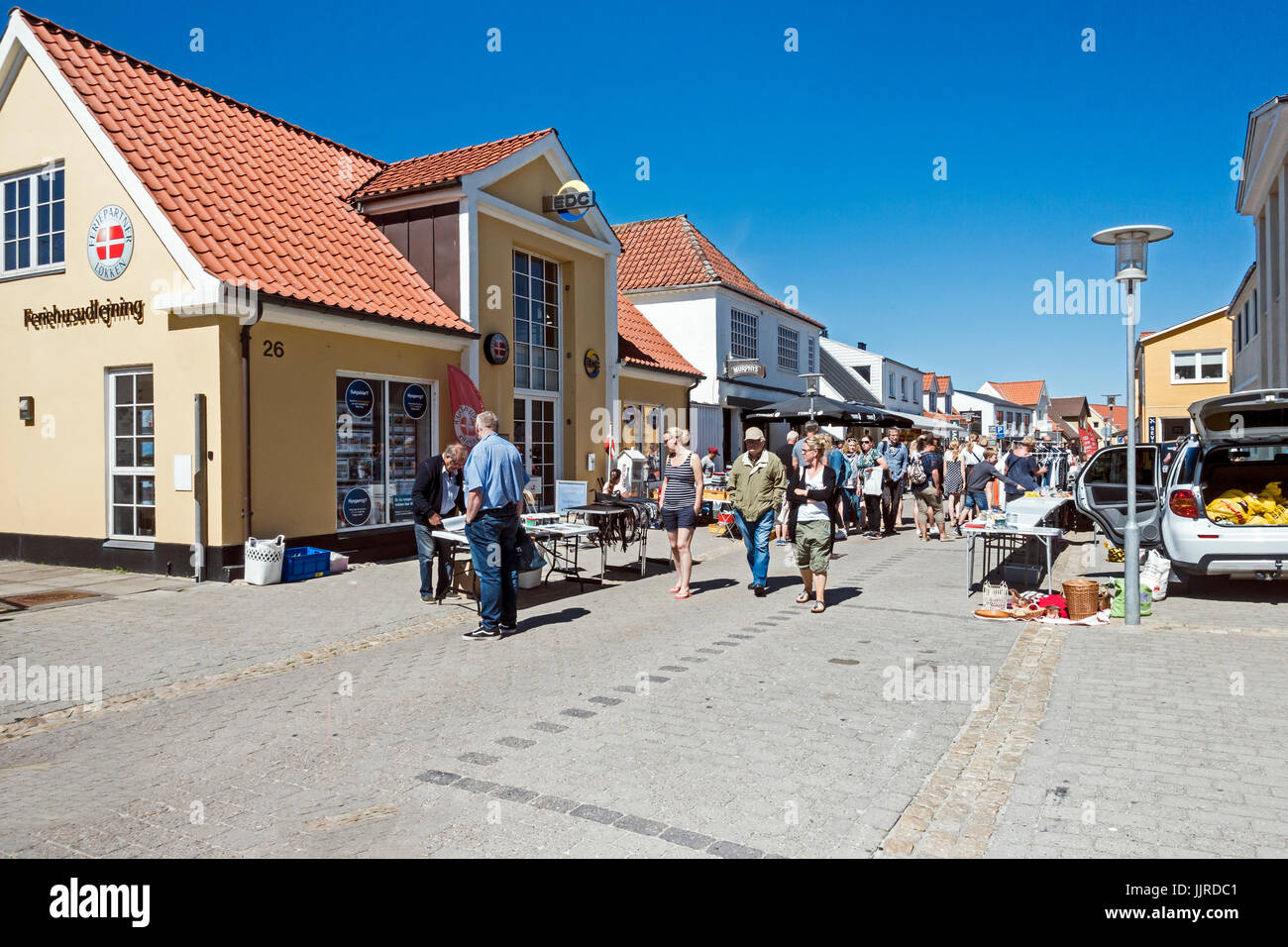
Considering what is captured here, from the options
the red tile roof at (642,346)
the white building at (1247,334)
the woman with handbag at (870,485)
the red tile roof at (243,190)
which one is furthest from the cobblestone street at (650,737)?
the white building at (1247,334)

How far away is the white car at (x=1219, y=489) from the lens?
31.0 ft

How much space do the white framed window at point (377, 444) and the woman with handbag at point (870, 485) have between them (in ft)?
27.3

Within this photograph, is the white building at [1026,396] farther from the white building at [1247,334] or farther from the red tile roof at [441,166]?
the red tile roof at [441,166]

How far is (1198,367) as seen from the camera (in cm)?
4138

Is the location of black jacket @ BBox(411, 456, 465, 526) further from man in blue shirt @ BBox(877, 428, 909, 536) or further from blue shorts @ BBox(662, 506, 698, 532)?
man in blue shirt @ BBox(877, 428, 909, 536)

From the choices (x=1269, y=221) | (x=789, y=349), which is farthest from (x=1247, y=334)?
(x=789, y=349)

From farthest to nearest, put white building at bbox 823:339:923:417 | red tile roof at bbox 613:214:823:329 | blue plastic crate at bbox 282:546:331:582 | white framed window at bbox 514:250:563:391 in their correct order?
1. white building at bbox 823:339:923:417
2. red tile roof at bbox 613:214:823:329
3. white framed window at bbox 514:250:563:391
4. blue plastic crate at bbox 282:546:331:582

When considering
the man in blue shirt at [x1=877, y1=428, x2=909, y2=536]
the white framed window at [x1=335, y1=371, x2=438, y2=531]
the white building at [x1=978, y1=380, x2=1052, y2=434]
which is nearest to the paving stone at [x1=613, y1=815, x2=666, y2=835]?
the white framed window at [x1=335, y1=371, x2=438, y2=531]

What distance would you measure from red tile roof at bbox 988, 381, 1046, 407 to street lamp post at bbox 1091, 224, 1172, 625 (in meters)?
85.6

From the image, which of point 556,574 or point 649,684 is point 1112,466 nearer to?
point 556,574

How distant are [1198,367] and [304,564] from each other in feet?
140

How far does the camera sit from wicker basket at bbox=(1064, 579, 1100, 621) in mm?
8875

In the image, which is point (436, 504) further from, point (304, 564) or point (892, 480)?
point (892, 480)
